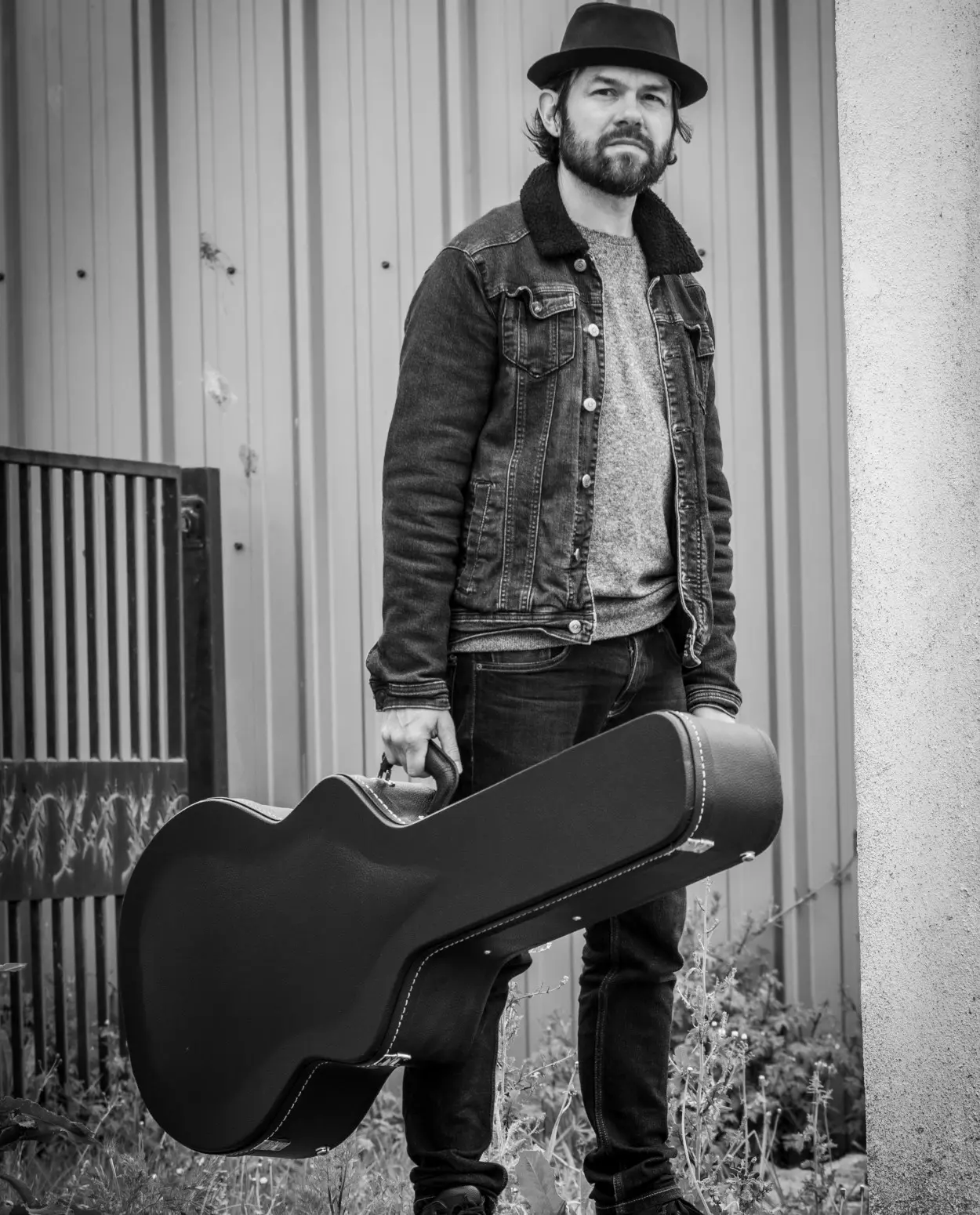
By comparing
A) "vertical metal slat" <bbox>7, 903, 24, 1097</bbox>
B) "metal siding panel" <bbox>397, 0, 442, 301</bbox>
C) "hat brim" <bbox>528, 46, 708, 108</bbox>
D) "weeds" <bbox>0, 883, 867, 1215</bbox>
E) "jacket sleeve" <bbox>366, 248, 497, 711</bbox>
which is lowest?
"weeds" <bbox>0, 883, 867, 1215</bbox>

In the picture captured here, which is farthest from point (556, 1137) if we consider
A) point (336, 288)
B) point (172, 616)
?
point (336, 288)

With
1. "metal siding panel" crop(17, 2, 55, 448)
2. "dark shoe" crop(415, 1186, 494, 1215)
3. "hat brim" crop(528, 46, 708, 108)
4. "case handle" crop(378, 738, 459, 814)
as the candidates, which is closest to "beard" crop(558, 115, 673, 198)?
"hat brim" crop(528, 46, 708, 108)

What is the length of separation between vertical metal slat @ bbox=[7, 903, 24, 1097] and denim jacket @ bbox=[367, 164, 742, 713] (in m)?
1.52

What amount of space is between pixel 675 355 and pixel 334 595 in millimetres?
1882

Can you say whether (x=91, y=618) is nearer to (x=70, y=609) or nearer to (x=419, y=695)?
(x=70, y=609)

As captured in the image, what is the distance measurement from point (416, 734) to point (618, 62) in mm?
1191

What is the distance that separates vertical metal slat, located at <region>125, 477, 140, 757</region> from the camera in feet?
12.8

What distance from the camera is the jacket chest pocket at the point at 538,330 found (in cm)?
248

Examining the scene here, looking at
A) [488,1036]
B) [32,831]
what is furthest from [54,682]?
[488,1036]

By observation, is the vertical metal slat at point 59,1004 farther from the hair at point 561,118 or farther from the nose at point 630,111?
the nose at point 630,111

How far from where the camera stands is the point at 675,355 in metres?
2.61

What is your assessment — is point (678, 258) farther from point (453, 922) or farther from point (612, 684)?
point (453, 922)

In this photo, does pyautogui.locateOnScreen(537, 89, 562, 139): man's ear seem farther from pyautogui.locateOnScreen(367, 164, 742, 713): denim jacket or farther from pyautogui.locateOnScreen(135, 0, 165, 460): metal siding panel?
pyautogui.locateOnScreen(135, 0, 165, 460): metal siding panel

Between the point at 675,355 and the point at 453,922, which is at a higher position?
the point at 675,355
